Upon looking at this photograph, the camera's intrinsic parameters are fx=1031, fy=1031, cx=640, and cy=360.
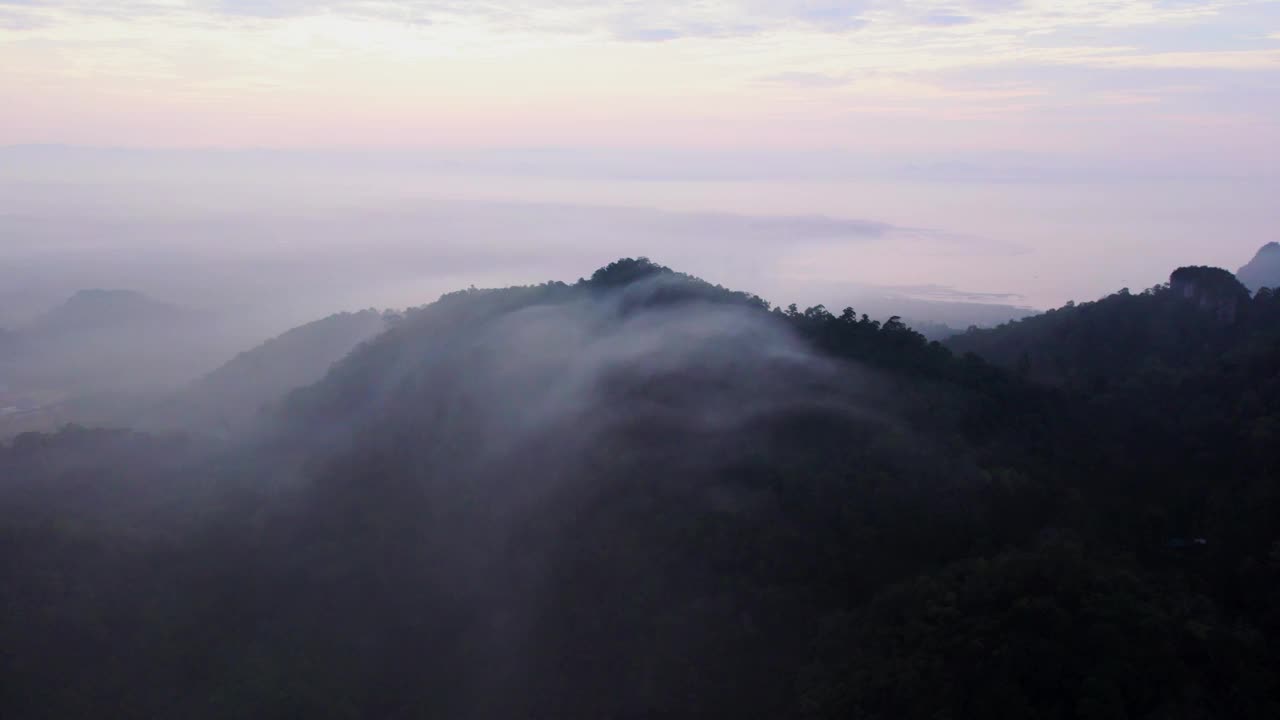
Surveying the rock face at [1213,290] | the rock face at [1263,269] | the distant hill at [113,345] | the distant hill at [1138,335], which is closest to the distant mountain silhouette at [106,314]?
the distant hill at [113,345]

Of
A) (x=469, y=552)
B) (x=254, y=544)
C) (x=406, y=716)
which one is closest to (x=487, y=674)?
(x=406, y=716)

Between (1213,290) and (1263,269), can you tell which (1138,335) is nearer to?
(1213,290)

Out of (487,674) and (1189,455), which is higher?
(1189,455)

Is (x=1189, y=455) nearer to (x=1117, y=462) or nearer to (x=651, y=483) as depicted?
(x=1117, y=462)

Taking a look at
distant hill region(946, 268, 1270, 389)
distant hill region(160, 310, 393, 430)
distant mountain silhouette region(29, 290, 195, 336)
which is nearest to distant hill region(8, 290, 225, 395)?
distant mountain silhouette region(29, 290, 195, 336)

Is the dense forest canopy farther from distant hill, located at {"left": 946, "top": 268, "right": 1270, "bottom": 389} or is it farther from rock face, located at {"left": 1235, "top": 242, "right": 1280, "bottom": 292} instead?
rock face, located at {"left": 1235, "top": 242, "right": 1280, "bottom": 292}

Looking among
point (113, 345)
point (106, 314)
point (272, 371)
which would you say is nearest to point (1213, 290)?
point (272, 371)

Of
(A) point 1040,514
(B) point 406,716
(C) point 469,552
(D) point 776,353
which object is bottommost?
(B) point 406,716
